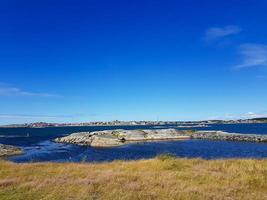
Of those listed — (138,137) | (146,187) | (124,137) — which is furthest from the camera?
(138,137)

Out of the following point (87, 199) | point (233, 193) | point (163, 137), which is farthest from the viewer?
point (163, 137)

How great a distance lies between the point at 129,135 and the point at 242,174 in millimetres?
94716

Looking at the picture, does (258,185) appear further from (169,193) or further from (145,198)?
(145,198)

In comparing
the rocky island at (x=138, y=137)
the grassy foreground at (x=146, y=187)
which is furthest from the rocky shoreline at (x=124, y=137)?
the grassy foreground at (x=146, y=187)

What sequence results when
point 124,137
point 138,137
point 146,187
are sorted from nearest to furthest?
point 146,187 → point 124,137 → point 138,137

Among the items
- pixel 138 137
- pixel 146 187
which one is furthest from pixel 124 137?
pixel 146 187

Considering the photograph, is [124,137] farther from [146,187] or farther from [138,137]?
[146,187]

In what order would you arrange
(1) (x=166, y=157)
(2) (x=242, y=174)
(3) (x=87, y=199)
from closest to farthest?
(3) (x=87, y=199), (2) (x=242, y=174), (1) (x=166, y=157)

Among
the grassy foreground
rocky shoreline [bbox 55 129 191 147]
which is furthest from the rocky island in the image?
the grassy foreground

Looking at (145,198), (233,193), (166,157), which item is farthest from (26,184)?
(166,157)

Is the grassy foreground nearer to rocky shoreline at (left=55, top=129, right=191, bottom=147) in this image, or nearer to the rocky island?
the rocky island

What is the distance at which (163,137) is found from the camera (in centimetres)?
11475

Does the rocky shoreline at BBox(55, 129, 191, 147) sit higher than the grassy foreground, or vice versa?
the rocky shoreline at BBox(55, 129, 191, 147)

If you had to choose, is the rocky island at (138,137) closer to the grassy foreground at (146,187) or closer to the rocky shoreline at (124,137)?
the rocky shoreline at (124,137)
